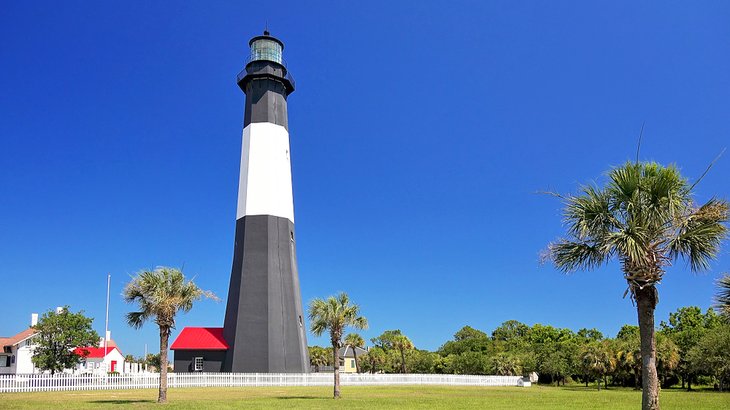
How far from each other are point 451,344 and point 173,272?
6598 centimetres

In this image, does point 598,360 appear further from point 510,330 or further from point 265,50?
point 510,330

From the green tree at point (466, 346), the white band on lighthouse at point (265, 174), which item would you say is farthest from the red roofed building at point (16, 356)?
the green tree at point (466, 346)

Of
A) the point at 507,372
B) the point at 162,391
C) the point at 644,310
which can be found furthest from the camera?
the point at 507,372

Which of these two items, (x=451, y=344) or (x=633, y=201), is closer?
(x=633, y=201)

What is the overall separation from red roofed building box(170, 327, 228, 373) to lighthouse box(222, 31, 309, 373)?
0.75m

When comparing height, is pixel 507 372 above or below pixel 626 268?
below

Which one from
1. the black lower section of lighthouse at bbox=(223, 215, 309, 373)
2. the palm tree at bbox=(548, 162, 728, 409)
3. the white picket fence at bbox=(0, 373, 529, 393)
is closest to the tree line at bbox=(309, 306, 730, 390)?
the white picket fence at bbox=(0, 373, 529, 393)

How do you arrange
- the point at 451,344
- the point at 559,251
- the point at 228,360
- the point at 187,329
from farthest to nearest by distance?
1. the point at 451,344
2. the point at 187,329
3. the point at 228,360
4. the point at 559,251

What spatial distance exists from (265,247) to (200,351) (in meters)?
8.51

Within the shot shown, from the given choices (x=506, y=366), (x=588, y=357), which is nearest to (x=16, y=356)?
(x=506, y=366)

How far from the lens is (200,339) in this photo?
4262cm

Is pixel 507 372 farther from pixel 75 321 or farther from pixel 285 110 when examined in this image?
pixel 75 321

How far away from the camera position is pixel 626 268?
14203mm

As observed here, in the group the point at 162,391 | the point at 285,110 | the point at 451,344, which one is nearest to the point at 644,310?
the point at 162,391
